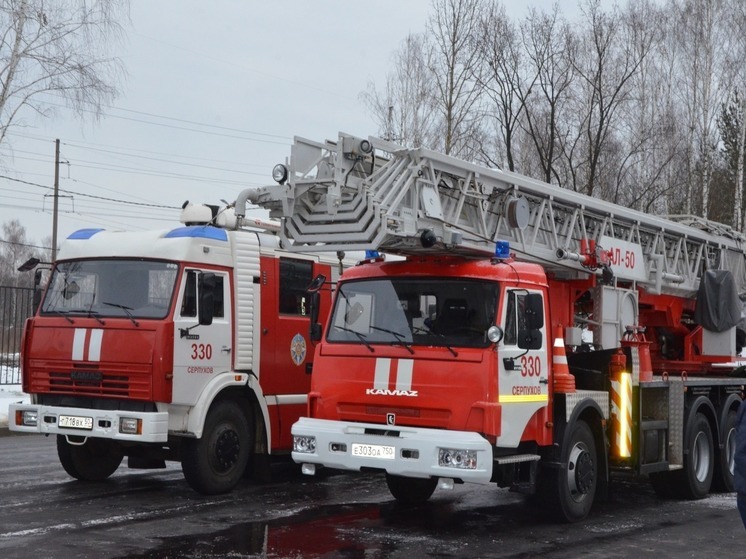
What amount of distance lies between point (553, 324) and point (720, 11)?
22.9m

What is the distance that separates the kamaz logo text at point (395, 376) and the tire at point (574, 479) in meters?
1.68

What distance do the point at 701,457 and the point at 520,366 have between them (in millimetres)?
4158

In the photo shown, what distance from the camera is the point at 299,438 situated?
9.05 meters

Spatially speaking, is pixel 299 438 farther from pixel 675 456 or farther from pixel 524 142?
pixel 524 142

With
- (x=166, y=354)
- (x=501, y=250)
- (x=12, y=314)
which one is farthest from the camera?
(x=12, y=314)

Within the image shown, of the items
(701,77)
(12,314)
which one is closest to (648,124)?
(701,77)

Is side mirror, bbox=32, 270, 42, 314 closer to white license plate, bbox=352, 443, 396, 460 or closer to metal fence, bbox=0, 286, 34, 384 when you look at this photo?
white license plate, bbox=352, 443, 396, 460

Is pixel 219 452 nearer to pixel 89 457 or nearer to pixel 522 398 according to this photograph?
pixel 89 457

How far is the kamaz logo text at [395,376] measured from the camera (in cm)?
884

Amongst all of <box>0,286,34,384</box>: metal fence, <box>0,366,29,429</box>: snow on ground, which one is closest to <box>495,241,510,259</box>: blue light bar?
<box>0,366,29,429</box>: snow on ground

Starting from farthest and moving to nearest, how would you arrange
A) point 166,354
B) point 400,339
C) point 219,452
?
point 219,452
point 166,354
point 400,339

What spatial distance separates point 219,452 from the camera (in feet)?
34.9

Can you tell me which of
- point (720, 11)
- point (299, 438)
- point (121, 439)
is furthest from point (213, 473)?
point (720, 11)

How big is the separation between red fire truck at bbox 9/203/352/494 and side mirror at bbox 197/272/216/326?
12mm
